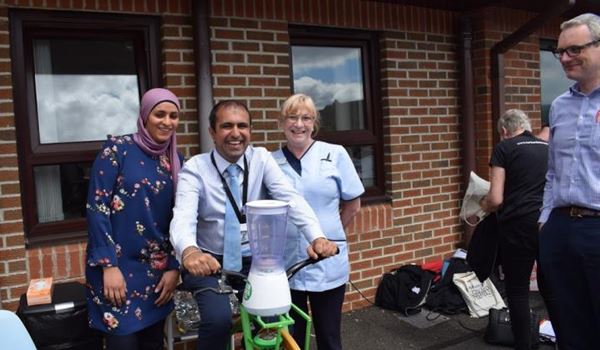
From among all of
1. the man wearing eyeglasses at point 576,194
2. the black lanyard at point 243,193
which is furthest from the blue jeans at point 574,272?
the black lanyard at point 243,193

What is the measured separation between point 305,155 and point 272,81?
1.39 metres

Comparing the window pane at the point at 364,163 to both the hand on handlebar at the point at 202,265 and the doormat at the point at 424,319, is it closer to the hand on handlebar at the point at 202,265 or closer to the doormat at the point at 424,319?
the doormat at the point at 424,319

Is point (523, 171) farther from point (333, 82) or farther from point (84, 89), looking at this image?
point (84, 89)

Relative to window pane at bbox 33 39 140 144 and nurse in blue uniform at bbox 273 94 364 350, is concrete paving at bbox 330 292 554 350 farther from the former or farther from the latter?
window pane at bbox 33 39 140 144

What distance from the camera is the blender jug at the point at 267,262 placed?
2.17 metres

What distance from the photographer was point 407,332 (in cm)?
432

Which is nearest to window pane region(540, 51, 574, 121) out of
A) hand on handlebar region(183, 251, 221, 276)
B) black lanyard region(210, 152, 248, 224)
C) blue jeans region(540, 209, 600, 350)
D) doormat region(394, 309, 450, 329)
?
doormat region(394, 309, 450, 329)

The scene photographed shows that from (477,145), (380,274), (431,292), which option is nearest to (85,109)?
(380,274)

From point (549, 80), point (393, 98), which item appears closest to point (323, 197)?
point (393, 98)

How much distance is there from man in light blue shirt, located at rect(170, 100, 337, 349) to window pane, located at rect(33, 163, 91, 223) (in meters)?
1.47

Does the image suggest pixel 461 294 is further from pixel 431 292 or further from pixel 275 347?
pixel 275 347

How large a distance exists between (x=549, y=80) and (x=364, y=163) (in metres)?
2.76

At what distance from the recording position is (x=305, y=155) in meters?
3.00

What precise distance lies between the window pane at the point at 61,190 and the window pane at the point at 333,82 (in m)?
1.94
